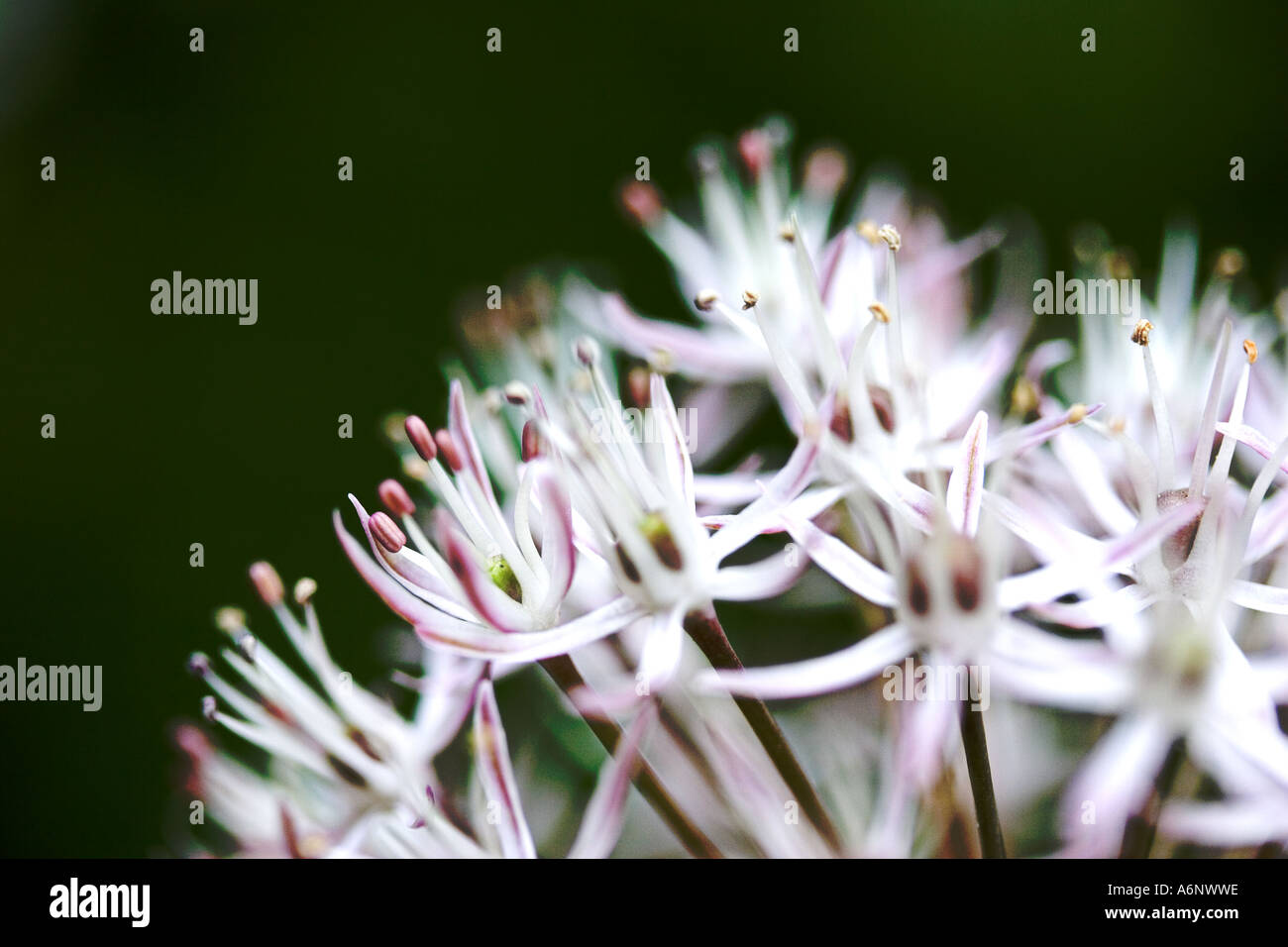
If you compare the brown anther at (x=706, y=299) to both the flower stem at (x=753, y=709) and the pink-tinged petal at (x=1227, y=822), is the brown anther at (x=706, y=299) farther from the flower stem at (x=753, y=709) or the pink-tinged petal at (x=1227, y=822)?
the pink-tinged petal at (x=1227, y=822)

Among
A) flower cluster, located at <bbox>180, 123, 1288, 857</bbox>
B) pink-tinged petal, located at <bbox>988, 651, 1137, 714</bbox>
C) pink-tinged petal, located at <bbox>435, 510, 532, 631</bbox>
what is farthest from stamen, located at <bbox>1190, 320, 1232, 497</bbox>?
pink-tinged petal, located at <bbox>435, 510, 532, 631</bbox>

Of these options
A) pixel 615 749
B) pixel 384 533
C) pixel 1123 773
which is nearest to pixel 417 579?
pixel 384 533

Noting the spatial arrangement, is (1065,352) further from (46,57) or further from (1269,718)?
(46,57)

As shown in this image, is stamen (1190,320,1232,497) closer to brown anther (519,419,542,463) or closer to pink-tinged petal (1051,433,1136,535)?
pink-tinged petal (1051,433,1136,535)

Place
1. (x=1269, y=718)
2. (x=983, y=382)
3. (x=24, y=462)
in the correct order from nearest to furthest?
(x=1269, y=718) → (x=983, y=382) → (x=24, y=462)
